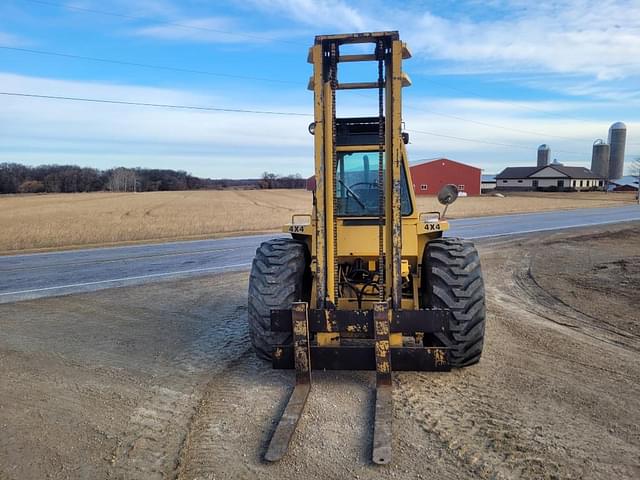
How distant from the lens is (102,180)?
338 ft

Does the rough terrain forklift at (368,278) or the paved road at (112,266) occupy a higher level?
the rough terrain forklift at (368,278)

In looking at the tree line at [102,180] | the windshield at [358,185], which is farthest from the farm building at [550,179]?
the windshield at [358,185]

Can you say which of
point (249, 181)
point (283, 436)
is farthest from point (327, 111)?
point (249, 181)

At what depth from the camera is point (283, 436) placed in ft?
12.9

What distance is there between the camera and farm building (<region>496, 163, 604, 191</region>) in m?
86.3

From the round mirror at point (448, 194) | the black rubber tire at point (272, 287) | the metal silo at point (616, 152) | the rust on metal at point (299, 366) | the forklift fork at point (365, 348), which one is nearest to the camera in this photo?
the rust on metal at point (299, 366)

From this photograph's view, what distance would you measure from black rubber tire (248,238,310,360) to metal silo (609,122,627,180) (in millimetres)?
106845

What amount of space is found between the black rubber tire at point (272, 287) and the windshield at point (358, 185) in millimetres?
758

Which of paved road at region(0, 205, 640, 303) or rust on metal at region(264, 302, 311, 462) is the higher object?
rust on metal at region(264, 302, 311, 462)

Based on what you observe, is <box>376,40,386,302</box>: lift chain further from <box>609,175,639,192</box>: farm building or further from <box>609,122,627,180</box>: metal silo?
<box>609,122,627,180</box>: metal silo

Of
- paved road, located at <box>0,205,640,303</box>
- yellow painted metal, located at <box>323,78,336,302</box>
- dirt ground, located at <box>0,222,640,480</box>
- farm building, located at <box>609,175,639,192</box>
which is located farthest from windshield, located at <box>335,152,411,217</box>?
farm building, located at <box>609,175,639,192</box>

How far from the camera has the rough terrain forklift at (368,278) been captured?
466cm

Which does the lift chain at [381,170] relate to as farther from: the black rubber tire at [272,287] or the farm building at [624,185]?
the farm building at [624,185]

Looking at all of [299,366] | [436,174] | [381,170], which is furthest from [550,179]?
[299,366]
